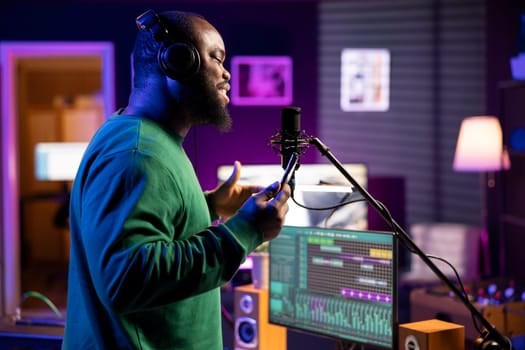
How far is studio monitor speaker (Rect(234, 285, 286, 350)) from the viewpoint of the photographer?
2.20m

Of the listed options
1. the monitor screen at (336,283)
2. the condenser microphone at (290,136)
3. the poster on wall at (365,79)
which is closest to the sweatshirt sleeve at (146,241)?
the condenser microphone at (290,136)

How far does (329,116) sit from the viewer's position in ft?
19.5

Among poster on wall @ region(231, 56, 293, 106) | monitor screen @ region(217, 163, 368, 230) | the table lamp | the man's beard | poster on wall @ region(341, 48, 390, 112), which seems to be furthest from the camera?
poster on wall @ region(341, 48, 390, 112)

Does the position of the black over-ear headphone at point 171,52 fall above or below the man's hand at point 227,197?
above

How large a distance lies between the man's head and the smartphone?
0.61 feet

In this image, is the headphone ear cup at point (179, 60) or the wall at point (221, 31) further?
the wall at point (221, 31)

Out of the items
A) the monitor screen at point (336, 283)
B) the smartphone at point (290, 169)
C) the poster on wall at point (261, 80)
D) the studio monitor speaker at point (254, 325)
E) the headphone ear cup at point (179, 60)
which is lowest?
the studio monitor speaker at point (254, 325)

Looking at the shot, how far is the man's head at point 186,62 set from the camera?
1.44 metres

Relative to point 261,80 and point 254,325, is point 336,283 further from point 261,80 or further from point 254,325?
point 261,80

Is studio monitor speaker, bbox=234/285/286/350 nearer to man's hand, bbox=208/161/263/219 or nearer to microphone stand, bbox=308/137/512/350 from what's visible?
man's hand, bbox=208/161/263/219

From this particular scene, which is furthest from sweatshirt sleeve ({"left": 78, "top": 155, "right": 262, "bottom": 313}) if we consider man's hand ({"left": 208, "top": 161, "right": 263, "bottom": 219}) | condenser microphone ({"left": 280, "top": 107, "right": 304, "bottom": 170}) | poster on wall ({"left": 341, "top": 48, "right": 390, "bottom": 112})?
poster on wall ({"left": 341, "top": 48, "right": 390, "bottom": 112})

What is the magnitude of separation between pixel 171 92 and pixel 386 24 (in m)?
4.59

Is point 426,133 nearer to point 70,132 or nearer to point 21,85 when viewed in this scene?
point 70,132

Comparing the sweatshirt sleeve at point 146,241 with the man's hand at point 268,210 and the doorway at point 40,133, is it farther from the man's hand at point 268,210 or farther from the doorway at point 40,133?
the doorway at point 40,133
